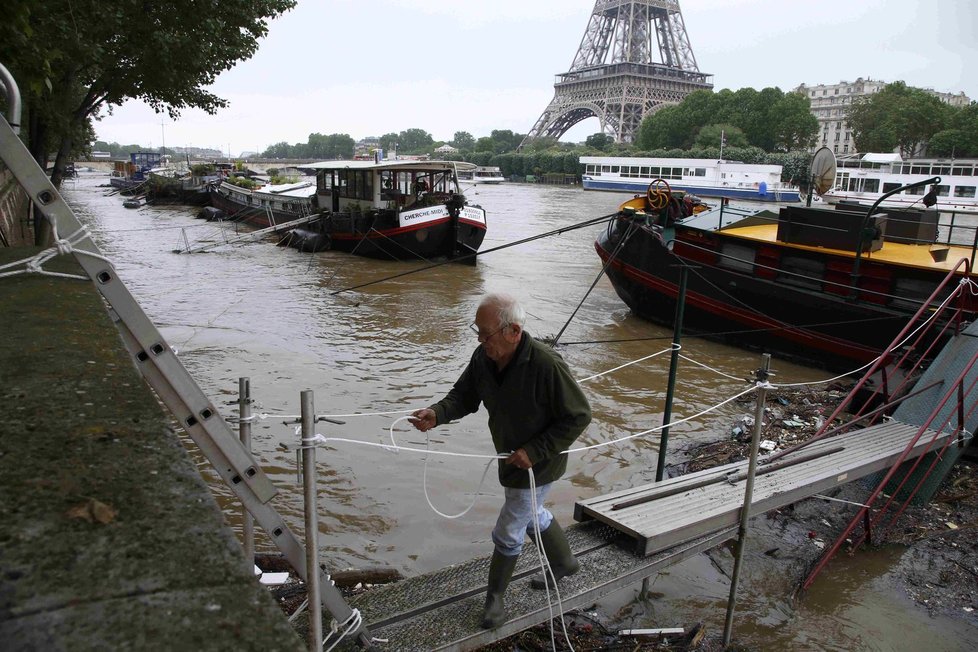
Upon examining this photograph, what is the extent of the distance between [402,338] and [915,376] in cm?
818

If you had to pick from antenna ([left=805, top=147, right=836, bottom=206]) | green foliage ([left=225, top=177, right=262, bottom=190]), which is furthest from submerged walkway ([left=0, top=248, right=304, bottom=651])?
green foliage ([left=225, top=177, right=262, bottom=190])

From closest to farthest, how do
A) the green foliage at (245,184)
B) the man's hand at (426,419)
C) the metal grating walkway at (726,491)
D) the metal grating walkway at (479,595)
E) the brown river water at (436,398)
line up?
1. the metal grating walkway at (479,595)
2. the man's hand at (426,419)
3. the metal grating walkway at (726,491)
4. the brown river water at (436,398)
5. the green foliage at (245,184)

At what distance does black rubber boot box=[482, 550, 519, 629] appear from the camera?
3.26 metres

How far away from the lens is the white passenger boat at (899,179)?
4375 cm

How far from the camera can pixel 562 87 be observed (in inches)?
4232

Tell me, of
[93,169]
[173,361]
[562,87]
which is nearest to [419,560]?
[173,361]

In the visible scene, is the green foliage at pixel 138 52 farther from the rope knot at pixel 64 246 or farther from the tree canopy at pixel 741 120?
the tree canopy at pixel 741 120

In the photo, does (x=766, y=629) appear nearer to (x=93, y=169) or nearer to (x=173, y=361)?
(x=173, y=361)

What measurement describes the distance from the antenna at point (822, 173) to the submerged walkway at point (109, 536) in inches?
444

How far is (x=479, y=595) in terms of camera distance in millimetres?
3527

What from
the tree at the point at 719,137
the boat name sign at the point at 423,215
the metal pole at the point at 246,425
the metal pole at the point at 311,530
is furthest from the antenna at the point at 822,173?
the tree at the point at 719,137

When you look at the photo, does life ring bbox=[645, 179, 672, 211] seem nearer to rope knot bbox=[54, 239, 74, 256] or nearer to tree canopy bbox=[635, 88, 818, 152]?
rope knot bbox=[54, 239, 74, 256]

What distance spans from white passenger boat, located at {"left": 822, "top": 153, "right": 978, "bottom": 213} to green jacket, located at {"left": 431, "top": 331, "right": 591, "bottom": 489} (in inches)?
1718

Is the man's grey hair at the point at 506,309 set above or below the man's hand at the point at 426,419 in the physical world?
above
